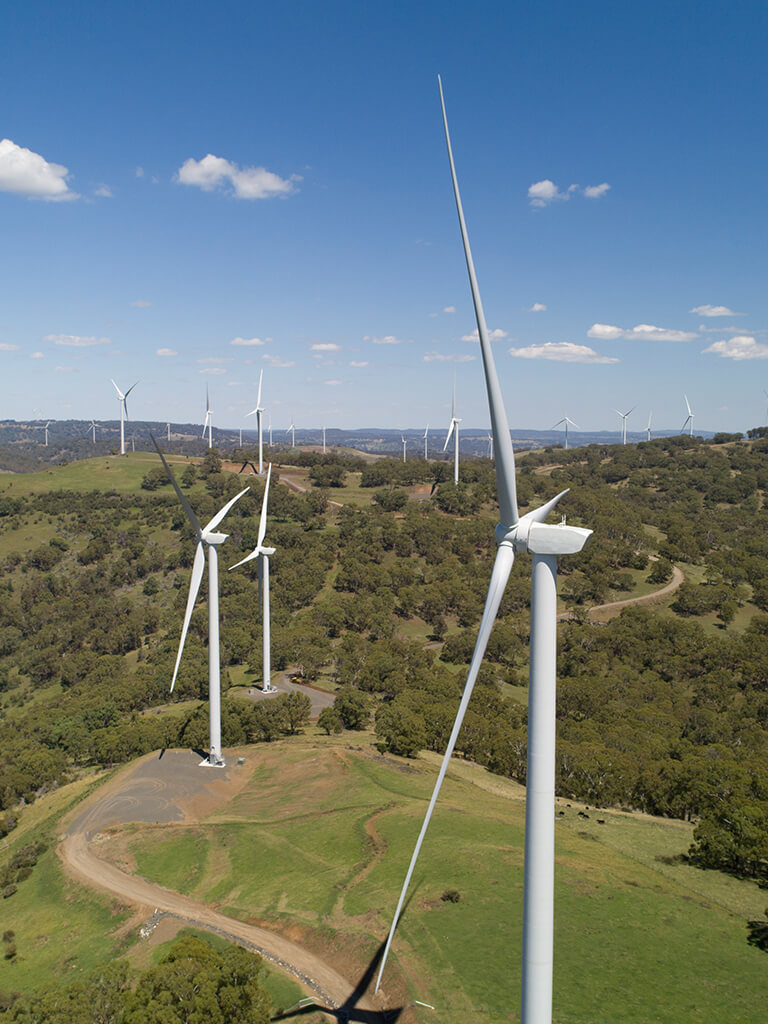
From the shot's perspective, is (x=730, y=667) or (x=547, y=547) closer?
(x=547, y=547)

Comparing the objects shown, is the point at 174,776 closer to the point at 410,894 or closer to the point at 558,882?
the point at 410,894

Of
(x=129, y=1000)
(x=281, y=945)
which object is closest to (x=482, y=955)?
(x=281, y=945)

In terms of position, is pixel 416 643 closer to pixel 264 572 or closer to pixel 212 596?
pixel 264 572

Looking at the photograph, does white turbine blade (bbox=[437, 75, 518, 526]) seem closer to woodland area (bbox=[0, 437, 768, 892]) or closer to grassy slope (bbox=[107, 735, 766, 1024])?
grassy slope (bbox=[107, 735, 766, 1024])

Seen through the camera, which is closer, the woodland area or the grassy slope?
the grassy slope

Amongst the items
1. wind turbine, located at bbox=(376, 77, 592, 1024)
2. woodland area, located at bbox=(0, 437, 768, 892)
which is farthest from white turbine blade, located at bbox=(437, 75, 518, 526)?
woodland area, located at bbox=(0, 437, 768, 892)

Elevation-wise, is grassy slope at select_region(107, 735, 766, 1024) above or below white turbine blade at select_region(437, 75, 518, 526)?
below

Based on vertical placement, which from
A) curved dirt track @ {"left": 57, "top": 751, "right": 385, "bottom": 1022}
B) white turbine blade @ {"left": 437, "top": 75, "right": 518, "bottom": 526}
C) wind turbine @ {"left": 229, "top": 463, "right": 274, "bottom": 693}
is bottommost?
curved dirt track @ {"left": 57, "top": 751, "right": 385, "bottom": 1022}

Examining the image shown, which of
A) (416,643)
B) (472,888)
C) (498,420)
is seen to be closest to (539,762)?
(498,420)
